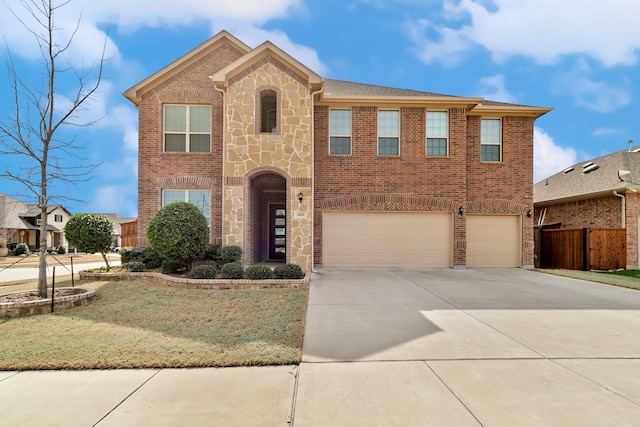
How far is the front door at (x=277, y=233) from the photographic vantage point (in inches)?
574

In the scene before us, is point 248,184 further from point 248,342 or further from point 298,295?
point 248,342

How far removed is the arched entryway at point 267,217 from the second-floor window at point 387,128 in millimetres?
3946

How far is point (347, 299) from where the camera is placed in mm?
→ 7410

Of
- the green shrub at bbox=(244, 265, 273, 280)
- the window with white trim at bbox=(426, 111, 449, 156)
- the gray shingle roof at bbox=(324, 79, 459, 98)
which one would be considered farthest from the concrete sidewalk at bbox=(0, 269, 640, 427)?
the gray shingle roof at bbox=(324, 79, 459, 98)

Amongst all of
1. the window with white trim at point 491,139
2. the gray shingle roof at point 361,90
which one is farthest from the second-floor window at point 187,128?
the window with white trim at point 491,139

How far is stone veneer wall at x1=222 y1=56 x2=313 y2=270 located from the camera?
11.1m

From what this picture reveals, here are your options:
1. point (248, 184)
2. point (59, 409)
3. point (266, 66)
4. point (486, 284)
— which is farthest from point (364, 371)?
point (266, 66)

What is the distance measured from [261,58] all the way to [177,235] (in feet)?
21.1

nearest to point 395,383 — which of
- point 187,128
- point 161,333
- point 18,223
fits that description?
point 161,333

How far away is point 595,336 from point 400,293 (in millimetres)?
3703

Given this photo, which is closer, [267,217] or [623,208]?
[623,208]

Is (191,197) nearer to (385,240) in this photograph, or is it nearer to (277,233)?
(277,233)

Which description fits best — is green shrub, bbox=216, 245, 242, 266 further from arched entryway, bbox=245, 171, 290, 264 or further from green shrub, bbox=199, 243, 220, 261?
arched entryway, bbox=245, 171, 290, 264

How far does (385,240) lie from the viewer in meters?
12.7
